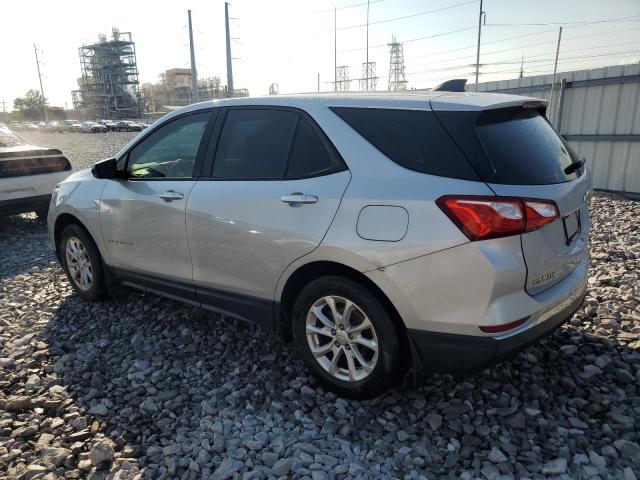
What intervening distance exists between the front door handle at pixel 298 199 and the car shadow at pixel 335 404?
1176 mm

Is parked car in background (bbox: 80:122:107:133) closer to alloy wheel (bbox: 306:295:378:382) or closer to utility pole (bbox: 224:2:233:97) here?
utility pole (bbox: 224:2:233:97)

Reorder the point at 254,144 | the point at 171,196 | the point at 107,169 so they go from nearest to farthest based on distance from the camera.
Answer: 1. the point at 254,144
2. the point at 171,196
3. the point at 107,169

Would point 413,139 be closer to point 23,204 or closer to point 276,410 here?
point 276,410

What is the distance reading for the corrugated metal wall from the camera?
9.08 metres

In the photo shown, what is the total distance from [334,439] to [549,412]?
124 cm

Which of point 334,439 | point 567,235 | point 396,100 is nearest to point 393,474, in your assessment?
point 334,439

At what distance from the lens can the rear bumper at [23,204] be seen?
6.78 m

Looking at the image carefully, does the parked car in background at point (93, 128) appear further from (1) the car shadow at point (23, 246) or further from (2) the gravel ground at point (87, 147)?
(1) the car shadow at point (23, 246)

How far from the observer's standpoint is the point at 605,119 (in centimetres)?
952

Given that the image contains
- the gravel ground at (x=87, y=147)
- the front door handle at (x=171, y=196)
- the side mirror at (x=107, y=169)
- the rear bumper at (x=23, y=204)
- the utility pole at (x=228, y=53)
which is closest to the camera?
the front door handle at (x=171, y=196)

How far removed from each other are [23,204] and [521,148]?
6.80 meters

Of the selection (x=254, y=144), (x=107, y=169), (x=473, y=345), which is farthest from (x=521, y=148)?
(x=107, y=169)

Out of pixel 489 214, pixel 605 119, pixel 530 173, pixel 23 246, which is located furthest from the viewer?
pixel 605 119

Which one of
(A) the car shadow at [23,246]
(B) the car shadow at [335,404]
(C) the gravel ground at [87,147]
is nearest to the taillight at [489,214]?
(B) the car shadow at [335,404]
